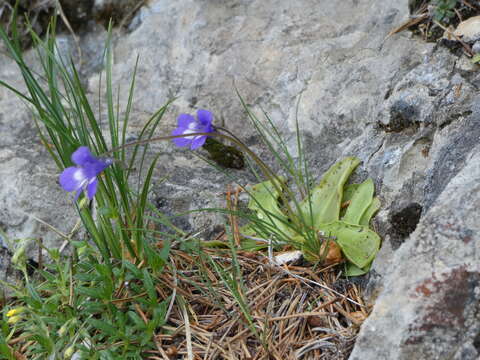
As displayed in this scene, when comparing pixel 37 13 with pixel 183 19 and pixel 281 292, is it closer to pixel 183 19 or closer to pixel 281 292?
pixel 183 19

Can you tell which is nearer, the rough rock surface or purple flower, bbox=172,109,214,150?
the rough rock surface

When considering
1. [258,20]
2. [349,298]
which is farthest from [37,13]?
[349,298]

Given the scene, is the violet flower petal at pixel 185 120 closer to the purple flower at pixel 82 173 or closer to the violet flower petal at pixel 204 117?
the violet flower petal at pixel 204 117

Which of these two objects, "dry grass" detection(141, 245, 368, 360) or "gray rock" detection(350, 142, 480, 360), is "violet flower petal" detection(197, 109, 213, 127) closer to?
"dry grass" detection(141, 245, 368, 360)

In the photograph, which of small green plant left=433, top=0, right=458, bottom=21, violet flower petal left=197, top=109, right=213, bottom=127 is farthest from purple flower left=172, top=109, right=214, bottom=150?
small green plant left=433, top=0, right=458, bottom=21

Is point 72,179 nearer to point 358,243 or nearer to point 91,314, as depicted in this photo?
point 91,314
